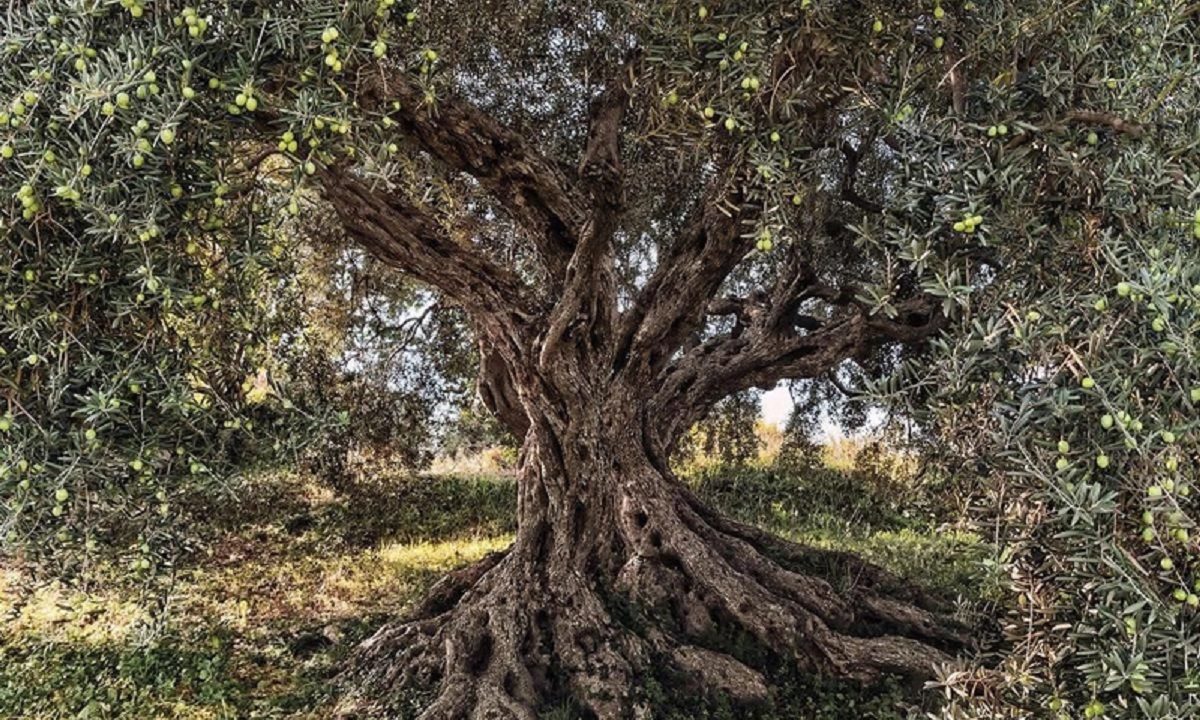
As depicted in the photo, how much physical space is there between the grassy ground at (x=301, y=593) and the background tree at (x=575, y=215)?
2.13ft

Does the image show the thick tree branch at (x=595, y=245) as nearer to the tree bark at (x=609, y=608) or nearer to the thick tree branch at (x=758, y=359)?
the tree bark at (x=609, y=608)

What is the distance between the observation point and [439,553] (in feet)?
31.4

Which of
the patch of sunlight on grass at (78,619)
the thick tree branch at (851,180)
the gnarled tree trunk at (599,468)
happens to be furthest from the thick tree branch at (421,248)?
the patch of sunlight on grass at (78,619)

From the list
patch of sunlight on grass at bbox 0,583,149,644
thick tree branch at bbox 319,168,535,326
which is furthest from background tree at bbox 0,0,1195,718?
patch of sunlight on grass at bbox 0,583,149,644

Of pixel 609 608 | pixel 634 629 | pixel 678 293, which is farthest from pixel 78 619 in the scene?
pixel 678 293

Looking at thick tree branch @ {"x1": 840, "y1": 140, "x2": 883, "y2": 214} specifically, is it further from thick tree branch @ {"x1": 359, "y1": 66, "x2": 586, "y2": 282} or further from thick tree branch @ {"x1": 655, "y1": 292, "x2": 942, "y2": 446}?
thick tree branch @ {"x1": 359, "y1": 66, "x2": 586, "y2": 282}

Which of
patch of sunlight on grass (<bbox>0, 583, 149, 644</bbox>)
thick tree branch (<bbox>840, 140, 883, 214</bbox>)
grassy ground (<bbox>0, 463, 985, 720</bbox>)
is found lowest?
patch of sunlight on grass (<bbox>0, 583, 149, 644</bbox>)

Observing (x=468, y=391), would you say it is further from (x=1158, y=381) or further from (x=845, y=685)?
(x=1158, y=381)

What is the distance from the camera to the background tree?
123 inches

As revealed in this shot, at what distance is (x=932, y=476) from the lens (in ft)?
13.1

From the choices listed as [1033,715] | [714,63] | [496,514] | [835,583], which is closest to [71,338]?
[714,63]

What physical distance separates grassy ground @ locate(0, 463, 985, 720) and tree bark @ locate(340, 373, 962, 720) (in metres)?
0.29

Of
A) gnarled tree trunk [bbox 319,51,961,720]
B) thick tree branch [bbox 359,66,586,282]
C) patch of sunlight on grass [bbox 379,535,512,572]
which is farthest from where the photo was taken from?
patch of sunlight on grass [bbox 379,535,512,572]

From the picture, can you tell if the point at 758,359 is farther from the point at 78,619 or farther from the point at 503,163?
the point at 78,619
